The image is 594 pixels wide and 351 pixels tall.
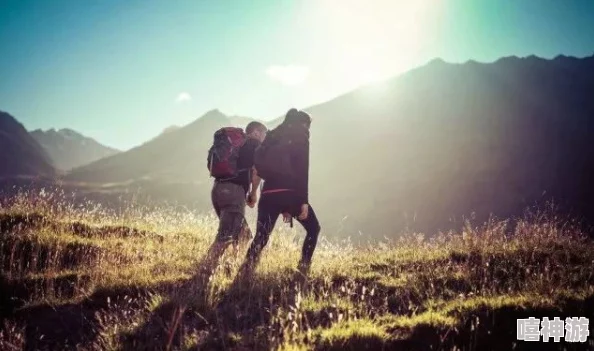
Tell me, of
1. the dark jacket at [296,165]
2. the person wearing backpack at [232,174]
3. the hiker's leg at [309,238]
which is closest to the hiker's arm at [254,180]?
the person wearing backpack at [232,174]

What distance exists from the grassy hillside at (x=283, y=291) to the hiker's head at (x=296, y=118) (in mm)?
2181

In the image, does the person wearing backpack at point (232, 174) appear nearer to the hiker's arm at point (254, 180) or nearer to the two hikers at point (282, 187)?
the hiker's arm at point (254, 180)

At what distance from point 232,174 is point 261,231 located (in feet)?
4.32

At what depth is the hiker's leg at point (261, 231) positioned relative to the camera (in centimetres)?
627

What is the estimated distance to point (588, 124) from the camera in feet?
373

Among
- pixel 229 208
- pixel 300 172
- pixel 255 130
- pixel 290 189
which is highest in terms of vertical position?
pixel 255 130

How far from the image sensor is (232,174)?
7.35 m

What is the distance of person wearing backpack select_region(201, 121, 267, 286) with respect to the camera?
7.32 m

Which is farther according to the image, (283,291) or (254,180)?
(254,180)

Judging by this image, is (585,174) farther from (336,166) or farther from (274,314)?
(274,314)

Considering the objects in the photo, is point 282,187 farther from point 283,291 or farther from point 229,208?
point 283,291

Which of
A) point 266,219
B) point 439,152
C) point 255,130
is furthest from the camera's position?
point 439,152

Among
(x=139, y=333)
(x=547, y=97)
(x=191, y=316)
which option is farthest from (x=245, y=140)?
(x=547, y=97)

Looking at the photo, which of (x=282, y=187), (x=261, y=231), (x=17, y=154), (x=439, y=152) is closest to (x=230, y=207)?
(x=261, y=231)
